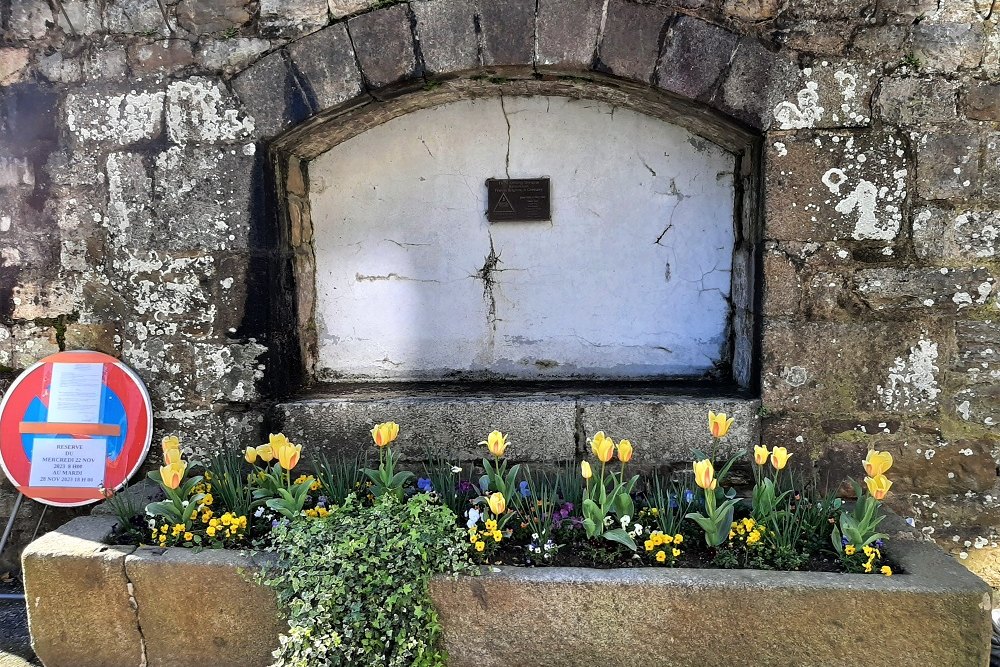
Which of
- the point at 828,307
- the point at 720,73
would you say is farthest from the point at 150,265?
the point at 828,307

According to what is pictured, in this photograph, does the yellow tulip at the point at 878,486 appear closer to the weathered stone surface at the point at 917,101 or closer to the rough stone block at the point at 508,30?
the weathered stone surface at the point at 917,101

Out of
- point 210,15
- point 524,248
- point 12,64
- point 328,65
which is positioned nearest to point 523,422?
point 524,248

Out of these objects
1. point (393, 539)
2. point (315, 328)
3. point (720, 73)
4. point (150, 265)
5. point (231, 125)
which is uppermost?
point (720, 73)

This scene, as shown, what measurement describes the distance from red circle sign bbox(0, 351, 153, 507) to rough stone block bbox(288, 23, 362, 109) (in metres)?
1.46

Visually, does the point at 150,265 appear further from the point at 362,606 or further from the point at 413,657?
the point at 413,657

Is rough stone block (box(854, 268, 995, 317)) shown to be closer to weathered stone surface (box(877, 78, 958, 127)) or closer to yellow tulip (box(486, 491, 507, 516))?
weathered stone surface (box(877, 78, 958, 127))

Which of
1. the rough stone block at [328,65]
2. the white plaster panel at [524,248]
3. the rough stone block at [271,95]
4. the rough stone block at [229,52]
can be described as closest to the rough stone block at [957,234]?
the white plaster panel at [524,248]

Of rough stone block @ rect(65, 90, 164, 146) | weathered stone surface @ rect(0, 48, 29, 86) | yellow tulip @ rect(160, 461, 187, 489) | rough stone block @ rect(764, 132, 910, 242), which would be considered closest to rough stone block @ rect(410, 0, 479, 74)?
rough stone block @ rect(65, 90, 164, 146)

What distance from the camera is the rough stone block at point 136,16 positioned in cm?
273

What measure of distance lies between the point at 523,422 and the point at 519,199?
1.03 metres

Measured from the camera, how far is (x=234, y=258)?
279cm

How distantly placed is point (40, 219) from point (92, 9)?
3.00ft

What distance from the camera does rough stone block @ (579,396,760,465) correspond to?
274 centimetres

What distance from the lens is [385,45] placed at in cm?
264
